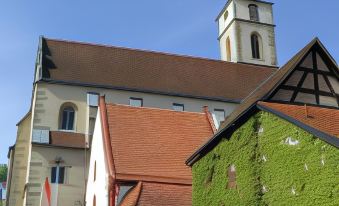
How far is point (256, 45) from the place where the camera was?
44.1 meters

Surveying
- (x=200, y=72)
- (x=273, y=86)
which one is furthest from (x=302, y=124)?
(x=200, y=72)

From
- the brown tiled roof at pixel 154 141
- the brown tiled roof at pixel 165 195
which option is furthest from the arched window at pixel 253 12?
the brown tiled roof at pixel 165 195

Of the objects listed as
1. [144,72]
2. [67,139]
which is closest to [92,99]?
[67,139]

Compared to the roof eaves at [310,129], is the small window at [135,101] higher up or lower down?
higher up

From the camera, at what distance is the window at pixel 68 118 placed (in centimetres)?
3198

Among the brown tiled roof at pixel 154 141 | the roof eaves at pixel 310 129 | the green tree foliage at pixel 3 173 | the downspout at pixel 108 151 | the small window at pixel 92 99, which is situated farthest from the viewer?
the green tree foliage at pixel 3 173

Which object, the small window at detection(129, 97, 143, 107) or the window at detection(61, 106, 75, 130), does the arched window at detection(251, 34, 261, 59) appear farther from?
the window at detection(61, 106, 75, 130)

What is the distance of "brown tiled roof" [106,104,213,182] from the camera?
768 inches

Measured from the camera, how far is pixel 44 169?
1176 inches

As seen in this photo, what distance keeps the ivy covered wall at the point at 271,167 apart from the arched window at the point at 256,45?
28028 mm

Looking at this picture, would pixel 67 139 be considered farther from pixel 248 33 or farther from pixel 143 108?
pixel 248 33

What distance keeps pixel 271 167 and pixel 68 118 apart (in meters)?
21.3

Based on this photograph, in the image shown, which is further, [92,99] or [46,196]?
[92,99]

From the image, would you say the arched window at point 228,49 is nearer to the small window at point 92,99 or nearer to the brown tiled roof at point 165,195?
the small window at point 92,99
